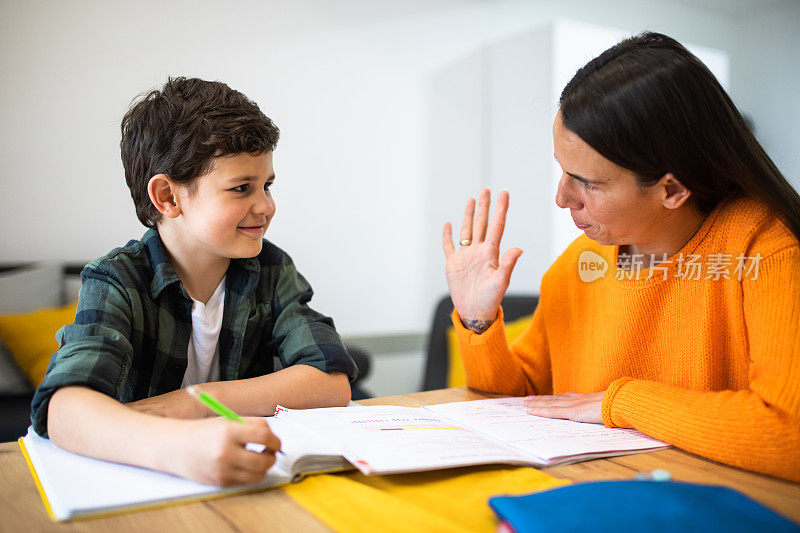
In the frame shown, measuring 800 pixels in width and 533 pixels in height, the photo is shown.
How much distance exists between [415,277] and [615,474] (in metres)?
2.38

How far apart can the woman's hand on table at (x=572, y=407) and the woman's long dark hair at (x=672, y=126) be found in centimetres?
34

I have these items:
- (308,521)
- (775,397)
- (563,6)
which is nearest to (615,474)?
(775,397)

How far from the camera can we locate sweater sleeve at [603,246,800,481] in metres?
0.78

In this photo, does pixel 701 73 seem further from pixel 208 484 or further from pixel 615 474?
pixel 208 484

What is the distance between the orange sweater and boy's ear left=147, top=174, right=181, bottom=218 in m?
0.55

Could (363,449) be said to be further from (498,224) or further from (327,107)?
(327,107)

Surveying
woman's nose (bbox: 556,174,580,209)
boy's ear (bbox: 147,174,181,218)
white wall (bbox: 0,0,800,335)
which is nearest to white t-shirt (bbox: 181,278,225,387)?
boy's ear (bbox: 147,174,181,218)

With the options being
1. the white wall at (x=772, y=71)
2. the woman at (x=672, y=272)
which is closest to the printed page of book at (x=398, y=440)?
the woman at (x=672, y=272)

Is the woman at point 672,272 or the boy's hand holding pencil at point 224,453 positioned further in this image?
the woman at point 672,272

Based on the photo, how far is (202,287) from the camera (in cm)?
117

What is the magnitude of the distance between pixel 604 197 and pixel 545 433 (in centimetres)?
38

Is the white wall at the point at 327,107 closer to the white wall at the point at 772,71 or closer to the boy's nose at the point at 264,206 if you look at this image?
the white wall at the point at 772,71

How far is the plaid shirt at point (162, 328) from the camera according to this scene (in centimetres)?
84

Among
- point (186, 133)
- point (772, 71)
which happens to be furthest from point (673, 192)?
point (772, 71)
